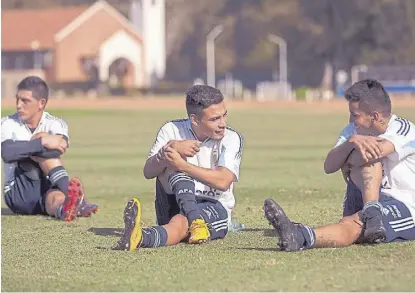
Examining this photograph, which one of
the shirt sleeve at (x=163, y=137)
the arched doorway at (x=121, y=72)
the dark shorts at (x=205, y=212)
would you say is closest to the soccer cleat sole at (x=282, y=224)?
the dark shorts at (x=205, y=212)

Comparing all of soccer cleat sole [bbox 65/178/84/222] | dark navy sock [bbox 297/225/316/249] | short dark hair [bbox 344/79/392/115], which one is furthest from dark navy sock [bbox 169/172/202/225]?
soccer cleat sole [bbox 65/178/84/222]

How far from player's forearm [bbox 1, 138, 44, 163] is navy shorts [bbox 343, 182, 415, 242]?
3.52 metres

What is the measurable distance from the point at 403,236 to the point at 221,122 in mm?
1608

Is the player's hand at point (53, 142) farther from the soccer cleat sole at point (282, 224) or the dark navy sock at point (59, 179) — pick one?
the soccer cleat sole at point (282, 224)

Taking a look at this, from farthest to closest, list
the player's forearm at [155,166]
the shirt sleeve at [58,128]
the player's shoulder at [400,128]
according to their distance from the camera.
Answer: the shirt sleeve at [58,128], the player's forearm at [155,166], the player's shoulder at [400,128]

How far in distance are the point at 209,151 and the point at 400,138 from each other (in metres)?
1.54

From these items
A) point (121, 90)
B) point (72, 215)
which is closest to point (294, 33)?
point (121, 90)

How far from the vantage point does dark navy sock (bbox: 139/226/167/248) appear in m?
7.91

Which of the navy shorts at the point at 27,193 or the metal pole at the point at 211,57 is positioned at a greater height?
the metal pole at the point at 211,57

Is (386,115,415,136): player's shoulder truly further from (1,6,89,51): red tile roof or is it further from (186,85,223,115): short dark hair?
(1,6,89,51): red tile roof

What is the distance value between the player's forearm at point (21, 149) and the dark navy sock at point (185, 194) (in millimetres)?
2514

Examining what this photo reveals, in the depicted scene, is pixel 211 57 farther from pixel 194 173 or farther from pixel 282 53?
pixel 194 173

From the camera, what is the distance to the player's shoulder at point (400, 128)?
317 inches

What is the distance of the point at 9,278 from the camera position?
22.7ft
